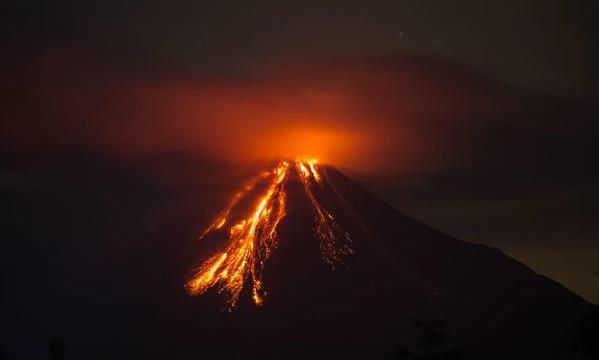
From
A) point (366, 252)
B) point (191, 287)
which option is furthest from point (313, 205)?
point (191, 287)

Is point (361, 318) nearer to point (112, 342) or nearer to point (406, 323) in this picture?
point (406, 323)

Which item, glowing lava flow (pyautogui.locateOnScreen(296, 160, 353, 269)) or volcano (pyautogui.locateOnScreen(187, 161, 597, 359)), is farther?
glowing lava flow (pyautogui.locateOnScreen(296, 160, 353, 269))

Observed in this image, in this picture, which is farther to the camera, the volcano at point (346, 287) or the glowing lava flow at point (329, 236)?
A: the glowing lava flow at point (329, 236)
